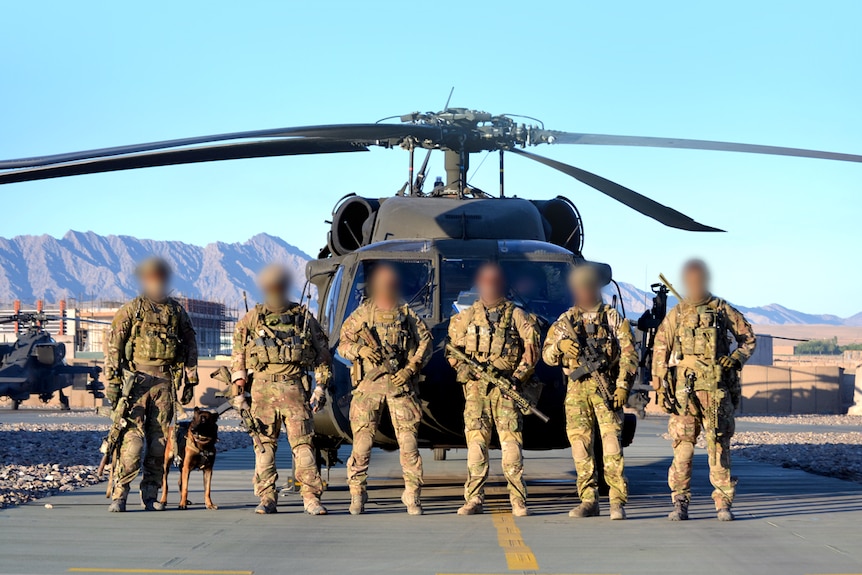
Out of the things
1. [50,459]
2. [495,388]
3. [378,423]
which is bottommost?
[50,459]

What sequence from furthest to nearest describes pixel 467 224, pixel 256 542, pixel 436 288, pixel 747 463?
pixel 747 463, pixel 467 224, pixel 436 288, pixel 256 542

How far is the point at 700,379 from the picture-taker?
8531 millimetres

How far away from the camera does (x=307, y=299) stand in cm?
1164

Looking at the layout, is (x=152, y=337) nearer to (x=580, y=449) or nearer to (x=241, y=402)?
(x=241, y=402)

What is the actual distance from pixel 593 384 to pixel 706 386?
834 millimetres

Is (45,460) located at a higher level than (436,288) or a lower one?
lower

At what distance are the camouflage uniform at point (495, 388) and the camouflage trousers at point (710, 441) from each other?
3.82 ft

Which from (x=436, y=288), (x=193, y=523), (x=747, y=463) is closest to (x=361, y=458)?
(x=193, y=523)

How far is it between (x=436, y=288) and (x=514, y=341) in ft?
4.98

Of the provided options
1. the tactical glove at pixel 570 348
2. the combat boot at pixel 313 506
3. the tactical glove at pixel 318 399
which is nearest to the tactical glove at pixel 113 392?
the tactical glove at pixel 318 399

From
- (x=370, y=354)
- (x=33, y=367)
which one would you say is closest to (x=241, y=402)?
(x=370, y=354)

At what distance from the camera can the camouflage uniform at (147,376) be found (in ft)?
28.7

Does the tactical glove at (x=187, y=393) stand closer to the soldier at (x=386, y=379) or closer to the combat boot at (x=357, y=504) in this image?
the soldier at (x=386, y=379)

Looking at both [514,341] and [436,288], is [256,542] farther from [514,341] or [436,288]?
[436,288]
